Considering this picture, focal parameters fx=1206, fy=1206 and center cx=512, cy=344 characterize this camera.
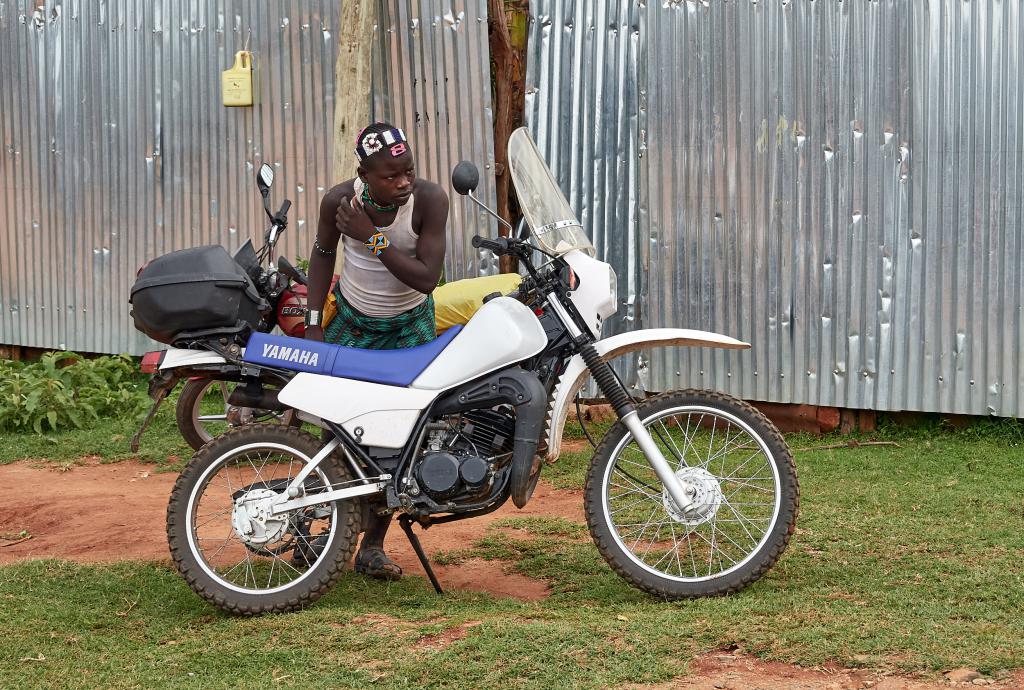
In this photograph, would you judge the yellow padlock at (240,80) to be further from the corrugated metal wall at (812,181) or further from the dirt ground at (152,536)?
the dirt ground at (152,536)

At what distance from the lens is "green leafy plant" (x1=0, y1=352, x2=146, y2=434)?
8.62 meters

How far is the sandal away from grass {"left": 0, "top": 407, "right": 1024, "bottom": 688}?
72mm

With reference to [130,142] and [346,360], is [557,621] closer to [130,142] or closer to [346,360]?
[346,360]

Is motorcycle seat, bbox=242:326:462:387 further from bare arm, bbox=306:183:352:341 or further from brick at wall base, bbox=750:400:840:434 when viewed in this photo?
brick at wall base, bbox=750:400:840:434

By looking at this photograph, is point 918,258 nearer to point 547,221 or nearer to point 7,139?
point 547,221

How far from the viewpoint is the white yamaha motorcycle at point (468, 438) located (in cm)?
458

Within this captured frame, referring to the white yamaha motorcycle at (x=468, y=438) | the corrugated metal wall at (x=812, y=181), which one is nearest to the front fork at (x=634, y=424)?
the white yamaha motorcycle at (x=468, y=438)

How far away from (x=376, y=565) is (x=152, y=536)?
1485 mm

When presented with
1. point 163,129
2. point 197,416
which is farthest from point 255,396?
point 163,129

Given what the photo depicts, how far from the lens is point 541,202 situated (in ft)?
15.8

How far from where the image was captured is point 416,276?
4676 millimetres

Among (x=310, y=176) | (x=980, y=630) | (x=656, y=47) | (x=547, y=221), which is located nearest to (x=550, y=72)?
(x=656, y=47)

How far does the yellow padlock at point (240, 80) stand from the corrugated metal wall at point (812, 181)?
2.41m

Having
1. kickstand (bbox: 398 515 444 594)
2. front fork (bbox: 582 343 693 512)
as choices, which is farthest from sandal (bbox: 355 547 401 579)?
front fork (bbox: 582 343 693 512)
